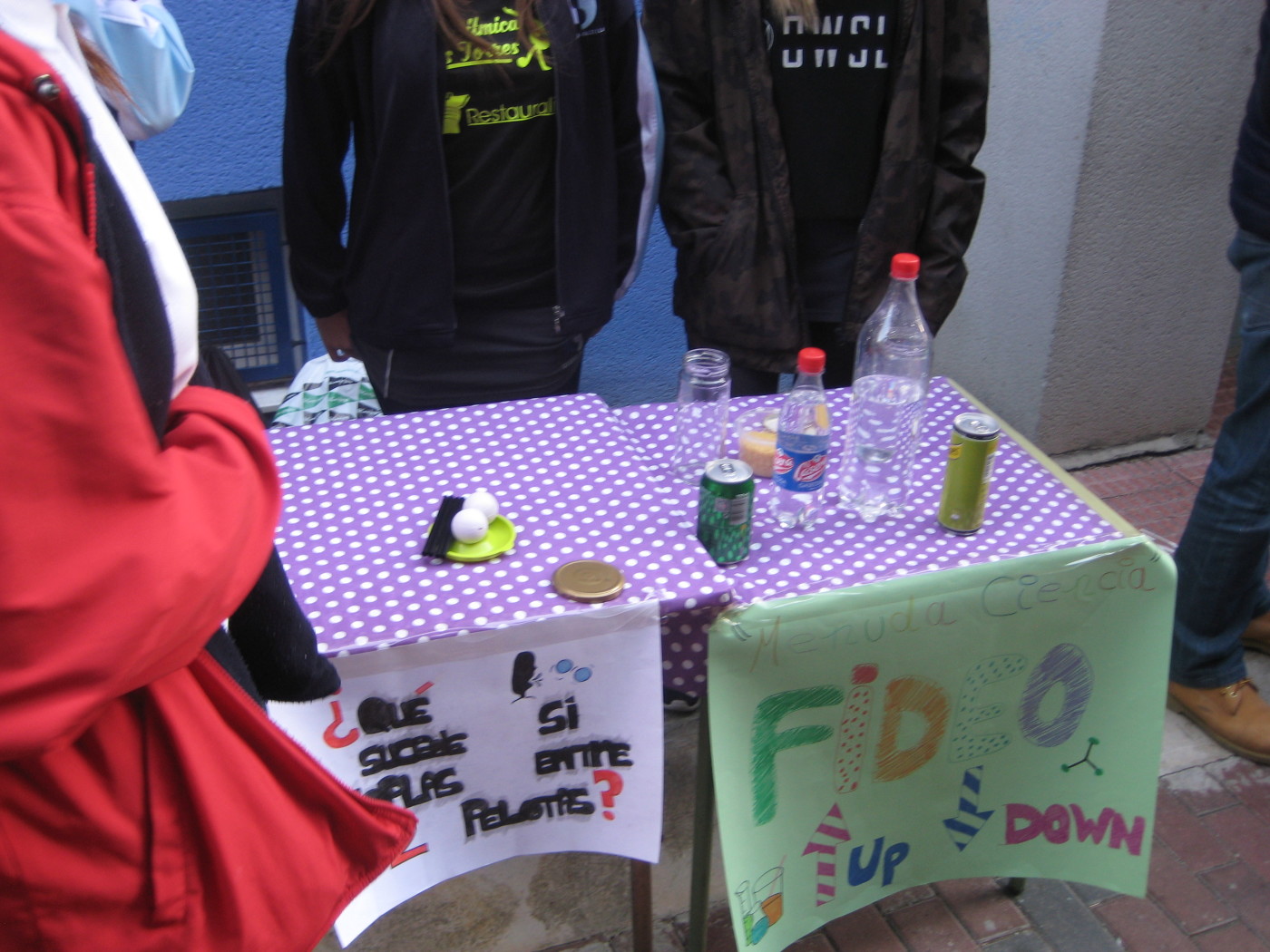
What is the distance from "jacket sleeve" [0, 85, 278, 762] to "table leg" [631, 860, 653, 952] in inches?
42.9

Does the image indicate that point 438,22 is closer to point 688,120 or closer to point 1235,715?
point 688,120

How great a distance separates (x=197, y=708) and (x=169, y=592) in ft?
0.70

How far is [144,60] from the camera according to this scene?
2.02 metres

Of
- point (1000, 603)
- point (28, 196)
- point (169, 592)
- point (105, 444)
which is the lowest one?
point (1000, 603)

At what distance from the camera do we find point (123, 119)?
203 centimetres

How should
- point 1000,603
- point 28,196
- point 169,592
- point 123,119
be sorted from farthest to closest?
point 123,119, point 1000,603, point 169,592, point 28,196

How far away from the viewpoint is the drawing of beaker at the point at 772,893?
1.70 m

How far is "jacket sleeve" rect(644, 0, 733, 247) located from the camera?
2.31m

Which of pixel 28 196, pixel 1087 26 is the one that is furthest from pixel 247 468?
pixel 1087 26

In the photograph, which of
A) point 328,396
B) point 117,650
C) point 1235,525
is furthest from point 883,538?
point 328,396

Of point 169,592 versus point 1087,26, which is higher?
point 1087,26

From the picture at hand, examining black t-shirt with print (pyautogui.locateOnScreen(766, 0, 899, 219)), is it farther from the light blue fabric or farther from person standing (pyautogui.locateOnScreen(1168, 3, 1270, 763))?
the light blue fabric

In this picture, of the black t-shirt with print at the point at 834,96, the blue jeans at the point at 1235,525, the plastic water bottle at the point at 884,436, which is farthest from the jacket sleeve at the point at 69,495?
the blue jeans at the point at 1235,525

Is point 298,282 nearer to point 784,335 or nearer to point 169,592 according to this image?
point 784,335
